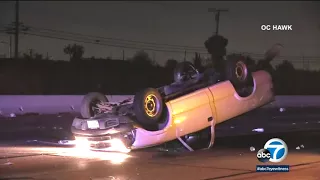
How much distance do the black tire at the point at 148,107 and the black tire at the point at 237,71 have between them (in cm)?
213

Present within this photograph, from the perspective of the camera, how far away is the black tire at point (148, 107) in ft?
34.1

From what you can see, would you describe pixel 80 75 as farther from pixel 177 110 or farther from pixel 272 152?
pixel 272 152

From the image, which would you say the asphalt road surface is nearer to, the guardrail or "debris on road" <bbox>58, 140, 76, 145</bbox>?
"debris on road" <bbox>58, 140, 76, 145</bbox>

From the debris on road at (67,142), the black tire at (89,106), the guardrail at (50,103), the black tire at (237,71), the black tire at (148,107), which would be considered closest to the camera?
the black tire at (148,107)

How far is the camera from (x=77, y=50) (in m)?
48.6

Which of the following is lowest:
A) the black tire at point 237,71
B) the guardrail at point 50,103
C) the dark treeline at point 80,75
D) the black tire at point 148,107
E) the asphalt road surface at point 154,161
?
the asphalt road surface at point 154,161

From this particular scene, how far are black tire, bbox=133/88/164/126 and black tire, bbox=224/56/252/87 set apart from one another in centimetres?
213

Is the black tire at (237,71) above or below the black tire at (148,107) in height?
above

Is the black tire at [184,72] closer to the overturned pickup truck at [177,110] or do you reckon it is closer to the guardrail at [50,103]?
the overturned pickup truck at [177,110]

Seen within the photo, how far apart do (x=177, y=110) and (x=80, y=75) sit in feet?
103

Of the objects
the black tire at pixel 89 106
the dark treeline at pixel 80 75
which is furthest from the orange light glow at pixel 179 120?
the dark treeline at pixel 80 75

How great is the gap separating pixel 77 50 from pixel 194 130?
3854 centimetres

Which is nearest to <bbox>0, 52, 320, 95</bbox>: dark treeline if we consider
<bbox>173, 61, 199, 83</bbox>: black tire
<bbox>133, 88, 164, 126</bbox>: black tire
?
<bbox>173, 61, 199, 83</bbox>: black tire

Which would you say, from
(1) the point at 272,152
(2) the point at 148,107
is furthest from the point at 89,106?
(1) the point at 272,152
